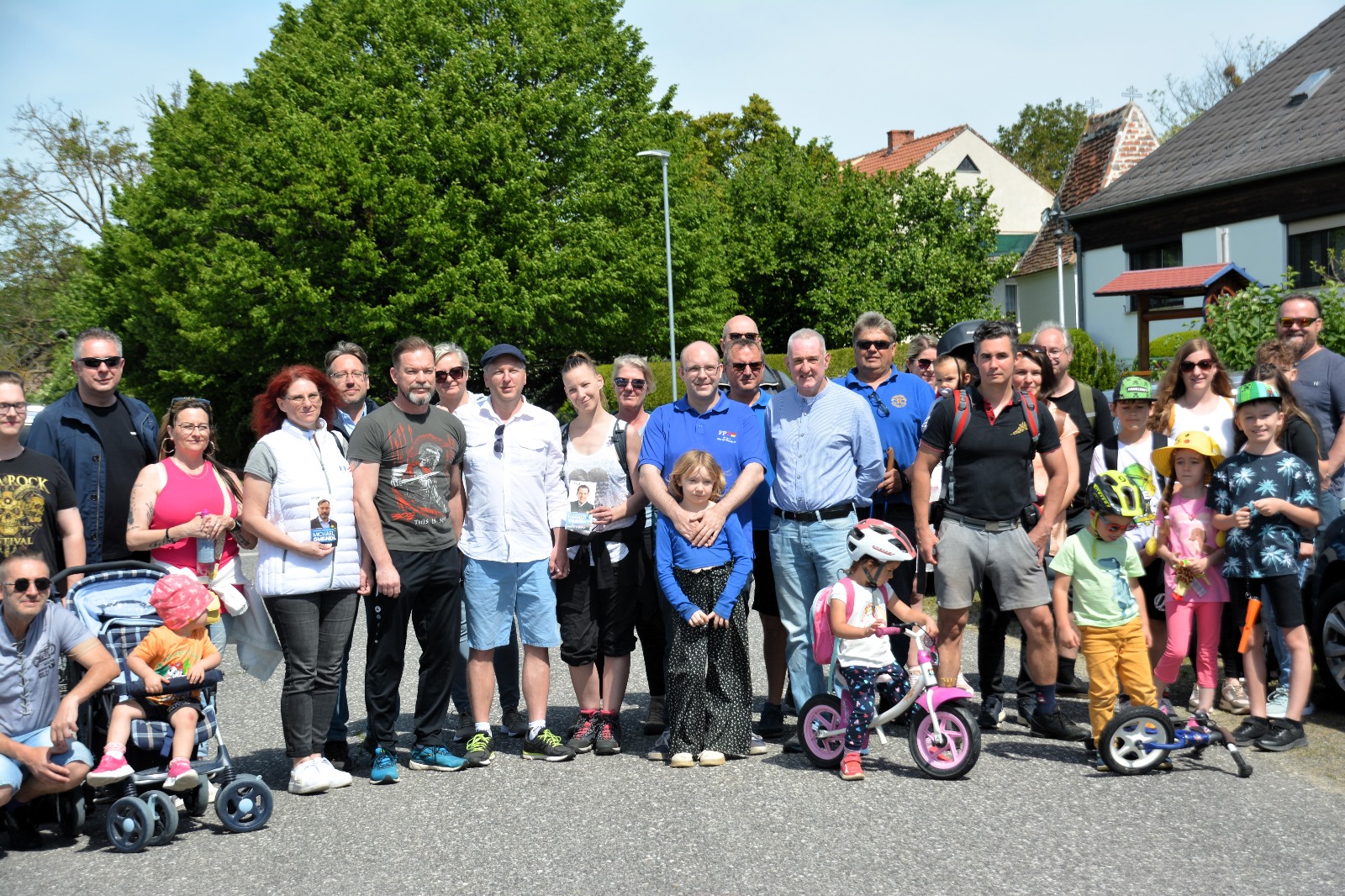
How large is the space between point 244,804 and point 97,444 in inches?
90.3

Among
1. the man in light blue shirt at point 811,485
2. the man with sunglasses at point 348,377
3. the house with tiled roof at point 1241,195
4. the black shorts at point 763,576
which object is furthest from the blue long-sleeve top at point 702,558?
the house with tiled roof at point 1241,195

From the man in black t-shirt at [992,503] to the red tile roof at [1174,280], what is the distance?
14.4m

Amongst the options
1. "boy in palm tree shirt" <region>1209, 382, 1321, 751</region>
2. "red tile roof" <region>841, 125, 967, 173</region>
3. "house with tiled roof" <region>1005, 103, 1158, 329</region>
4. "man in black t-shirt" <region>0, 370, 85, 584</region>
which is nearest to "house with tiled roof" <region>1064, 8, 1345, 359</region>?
"house with tiled roof" <region>1005, 103, 1158, 329</region>

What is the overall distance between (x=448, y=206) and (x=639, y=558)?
23.8 meters

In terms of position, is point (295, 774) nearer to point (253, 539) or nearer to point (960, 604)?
point (253, 539)

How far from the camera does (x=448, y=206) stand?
29.2 meters

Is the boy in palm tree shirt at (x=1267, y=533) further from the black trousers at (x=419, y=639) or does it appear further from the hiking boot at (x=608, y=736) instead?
the black trousers at (x=419, y=639)

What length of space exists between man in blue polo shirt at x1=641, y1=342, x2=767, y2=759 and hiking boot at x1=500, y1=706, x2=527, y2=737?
93 cm

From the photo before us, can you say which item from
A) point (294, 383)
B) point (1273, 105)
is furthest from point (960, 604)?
point (1273, 105)

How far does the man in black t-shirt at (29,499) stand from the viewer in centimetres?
595

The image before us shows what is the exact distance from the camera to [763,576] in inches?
279

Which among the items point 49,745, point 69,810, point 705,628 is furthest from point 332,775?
point 705,628

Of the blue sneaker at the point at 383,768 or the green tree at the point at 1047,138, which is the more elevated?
the green tree at the point at 1047,138

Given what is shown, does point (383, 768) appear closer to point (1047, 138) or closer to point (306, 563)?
point (306, 563)
